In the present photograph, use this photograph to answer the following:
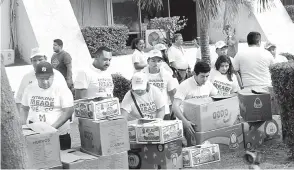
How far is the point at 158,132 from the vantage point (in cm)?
545

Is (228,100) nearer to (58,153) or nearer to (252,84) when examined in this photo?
(252,84)

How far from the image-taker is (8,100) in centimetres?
384

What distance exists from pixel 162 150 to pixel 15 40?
8.61 meters

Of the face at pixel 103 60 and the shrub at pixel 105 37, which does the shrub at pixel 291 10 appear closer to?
the shrub at pixel 105 37

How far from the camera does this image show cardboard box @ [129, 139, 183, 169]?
218 inches

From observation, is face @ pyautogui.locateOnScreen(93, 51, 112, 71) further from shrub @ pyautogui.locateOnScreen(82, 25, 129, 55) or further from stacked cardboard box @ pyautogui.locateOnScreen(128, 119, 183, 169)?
shrub @ pyautogui.locateOnScreen(82, 25, 129, 55)

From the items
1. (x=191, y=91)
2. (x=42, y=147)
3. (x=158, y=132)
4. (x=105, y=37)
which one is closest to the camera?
(x=42, y=147)

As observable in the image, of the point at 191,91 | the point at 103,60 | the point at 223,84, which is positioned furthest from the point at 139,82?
the point at 223,84

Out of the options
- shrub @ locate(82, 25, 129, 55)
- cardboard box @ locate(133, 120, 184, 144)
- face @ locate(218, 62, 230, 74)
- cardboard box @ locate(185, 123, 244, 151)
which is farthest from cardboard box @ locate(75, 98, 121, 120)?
shrub @ locate(82, 25, 129, 55)

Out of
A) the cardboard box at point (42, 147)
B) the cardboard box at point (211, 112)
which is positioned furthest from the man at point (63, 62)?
the cardboard box at point (42, 147)

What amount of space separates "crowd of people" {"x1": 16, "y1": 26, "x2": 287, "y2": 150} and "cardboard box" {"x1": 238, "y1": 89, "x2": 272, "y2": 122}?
0.94 ft

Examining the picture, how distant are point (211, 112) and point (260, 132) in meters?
1.06

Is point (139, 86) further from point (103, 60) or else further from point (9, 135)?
point (9, 135)

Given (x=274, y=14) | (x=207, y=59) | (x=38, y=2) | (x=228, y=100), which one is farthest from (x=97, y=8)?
(x=228, y=100)
